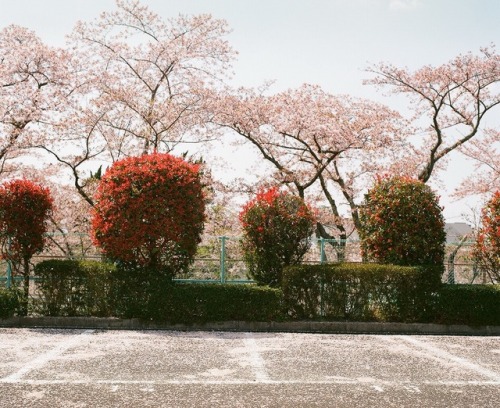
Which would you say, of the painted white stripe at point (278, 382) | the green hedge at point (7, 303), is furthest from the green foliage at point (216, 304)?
the painted white stripe at point (278, 382)

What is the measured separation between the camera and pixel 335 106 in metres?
23.7

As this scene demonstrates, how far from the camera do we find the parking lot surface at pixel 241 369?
631 cm

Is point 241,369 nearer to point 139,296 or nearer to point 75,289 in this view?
point 139,296

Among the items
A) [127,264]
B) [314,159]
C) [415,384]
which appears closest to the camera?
[415,384]

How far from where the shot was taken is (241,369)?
7.82m

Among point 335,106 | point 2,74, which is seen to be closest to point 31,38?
point 2,74

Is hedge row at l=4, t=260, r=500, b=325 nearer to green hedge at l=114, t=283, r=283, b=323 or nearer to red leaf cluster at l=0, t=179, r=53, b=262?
green hedge at l=114, t=283, r=283, b=323

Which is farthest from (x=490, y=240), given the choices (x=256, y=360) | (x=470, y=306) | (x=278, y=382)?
(x=278, y=382)

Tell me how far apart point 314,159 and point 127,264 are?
47.0ft

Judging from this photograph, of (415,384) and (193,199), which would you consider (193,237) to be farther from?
(415,384)

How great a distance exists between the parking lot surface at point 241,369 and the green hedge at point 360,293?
972 millimetres

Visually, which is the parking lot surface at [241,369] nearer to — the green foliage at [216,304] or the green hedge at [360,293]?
the green foliage at [216,304]

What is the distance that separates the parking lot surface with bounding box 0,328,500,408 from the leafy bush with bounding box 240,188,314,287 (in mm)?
2192

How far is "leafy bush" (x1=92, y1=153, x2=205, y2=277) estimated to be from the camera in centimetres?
1165
